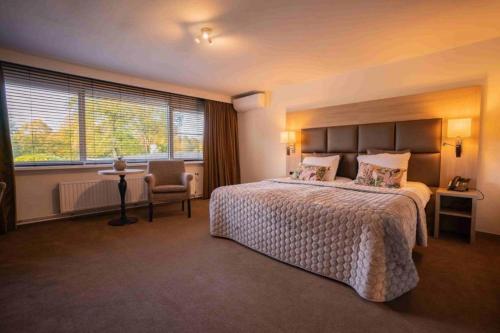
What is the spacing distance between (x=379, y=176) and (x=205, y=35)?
253 cm

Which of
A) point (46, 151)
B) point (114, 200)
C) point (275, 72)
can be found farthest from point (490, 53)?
point (46, 151)

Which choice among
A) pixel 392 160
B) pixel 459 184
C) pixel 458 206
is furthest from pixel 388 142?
pixel 458 206

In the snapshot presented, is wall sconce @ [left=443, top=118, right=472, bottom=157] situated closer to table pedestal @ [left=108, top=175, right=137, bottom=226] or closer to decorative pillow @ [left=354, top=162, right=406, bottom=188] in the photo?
decorative pillow @ [left=354, top=162, right=406, bottom=188]

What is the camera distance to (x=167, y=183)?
4.11 m

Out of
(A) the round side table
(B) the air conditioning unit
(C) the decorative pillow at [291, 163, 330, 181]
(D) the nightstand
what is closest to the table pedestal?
(A) the round side table

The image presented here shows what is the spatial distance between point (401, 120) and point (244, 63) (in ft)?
7.64

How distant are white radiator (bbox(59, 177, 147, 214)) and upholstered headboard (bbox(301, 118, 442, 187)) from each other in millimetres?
3147

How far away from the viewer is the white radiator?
3.49 m

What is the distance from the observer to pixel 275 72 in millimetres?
3854

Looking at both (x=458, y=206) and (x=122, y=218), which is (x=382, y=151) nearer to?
(x=458, y=206)

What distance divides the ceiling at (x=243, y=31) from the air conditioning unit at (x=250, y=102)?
1.22 m

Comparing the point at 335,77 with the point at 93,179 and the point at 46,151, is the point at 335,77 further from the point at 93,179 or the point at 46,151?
the point at 46,151

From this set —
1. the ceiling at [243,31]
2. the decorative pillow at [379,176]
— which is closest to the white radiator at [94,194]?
the ceiling at [243,31]

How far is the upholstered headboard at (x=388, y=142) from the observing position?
3.05 m
